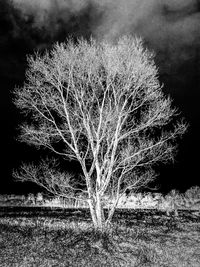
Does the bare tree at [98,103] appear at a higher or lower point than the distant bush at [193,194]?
higher

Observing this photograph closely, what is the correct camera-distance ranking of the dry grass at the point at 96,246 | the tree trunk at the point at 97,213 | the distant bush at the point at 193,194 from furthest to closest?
the distant bush at the point at 193,194 → the tree trunk at the point at 97,213 → the dry grass at the point at 96,246

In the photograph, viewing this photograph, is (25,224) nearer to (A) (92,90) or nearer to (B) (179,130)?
(A) (92,90)

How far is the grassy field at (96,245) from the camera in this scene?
9.72 meters

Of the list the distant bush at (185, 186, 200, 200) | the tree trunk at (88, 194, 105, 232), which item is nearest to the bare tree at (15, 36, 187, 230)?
the tree trunk at (88, 194, 105, 232)

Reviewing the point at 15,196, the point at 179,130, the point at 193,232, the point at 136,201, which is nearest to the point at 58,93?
the point at 179,130

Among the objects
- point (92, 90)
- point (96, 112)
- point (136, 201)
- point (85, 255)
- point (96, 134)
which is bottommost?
point (85, 255)

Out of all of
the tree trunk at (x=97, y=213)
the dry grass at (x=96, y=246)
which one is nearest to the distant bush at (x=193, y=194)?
the dry grass at (x=96, y=246)

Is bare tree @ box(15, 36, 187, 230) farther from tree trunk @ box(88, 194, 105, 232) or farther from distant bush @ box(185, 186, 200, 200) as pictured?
distant bush @ box(185, 186, 200, 200)

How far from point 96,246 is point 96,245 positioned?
0.09m

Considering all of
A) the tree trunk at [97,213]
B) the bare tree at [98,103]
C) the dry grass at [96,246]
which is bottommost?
the dry grass at [96,246]

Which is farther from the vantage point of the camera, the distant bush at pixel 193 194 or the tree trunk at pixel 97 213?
the distant bush at pixel 193 194

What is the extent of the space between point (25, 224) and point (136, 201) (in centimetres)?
1270

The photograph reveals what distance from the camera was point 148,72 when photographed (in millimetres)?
13141

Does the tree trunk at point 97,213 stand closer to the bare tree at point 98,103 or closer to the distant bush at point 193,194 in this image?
the bare tree at point 98,103
